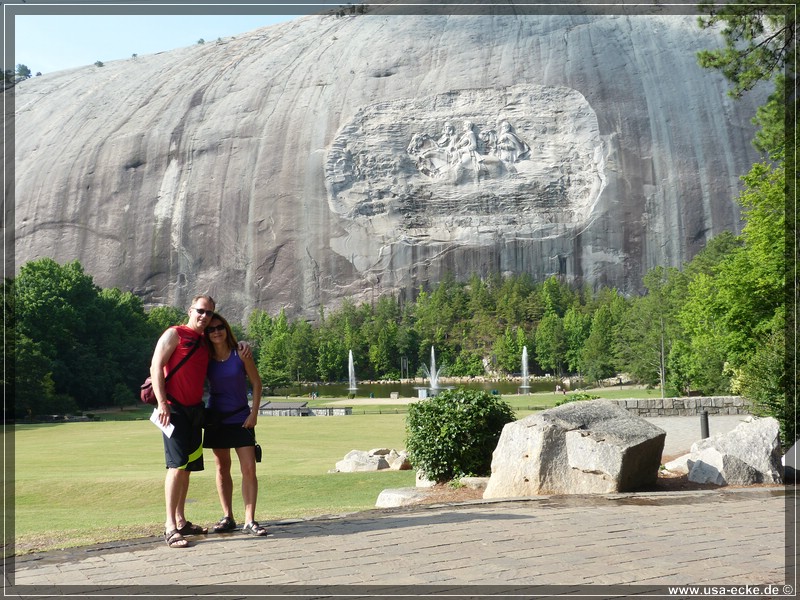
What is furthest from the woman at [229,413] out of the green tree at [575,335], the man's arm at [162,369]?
the green tree at [575,335]

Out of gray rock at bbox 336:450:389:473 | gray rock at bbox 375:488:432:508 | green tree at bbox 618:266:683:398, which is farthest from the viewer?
green tree at bbox 618:266:683:398

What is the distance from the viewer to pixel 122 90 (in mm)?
90375

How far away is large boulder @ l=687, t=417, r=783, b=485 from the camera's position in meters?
8.08

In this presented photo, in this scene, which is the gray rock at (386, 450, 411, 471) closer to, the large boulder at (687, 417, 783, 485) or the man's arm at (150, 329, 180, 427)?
the large boulder at (687, 417, 783, 485)

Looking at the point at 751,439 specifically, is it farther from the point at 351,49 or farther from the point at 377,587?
the point at 351,49

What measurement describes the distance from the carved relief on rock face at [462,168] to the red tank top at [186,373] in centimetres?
7700

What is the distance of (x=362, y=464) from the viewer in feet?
47.9

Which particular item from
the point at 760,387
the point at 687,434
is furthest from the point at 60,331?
the point at 760,387

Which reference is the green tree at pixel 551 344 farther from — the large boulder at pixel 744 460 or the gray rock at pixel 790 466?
the large boulder at pixel 744 460

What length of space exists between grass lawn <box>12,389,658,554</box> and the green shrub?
1.08 m

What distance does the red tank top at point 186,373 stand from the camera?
5.42 meters

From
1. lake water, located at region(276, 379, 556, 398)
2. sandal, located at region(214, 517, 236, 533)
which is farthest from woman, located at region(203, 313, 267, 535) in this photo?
lake water, located at region(276, 379, 556, 398)

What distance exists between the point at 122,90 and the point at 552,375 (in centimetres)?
6041

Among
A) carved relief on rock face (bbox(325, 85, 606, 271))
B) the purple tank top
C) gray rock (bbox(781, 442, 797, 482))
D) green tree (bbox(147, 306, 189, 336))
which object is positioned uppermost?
carved relief on rock face (bbox(325, 85, 606, 271))
